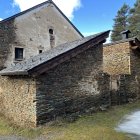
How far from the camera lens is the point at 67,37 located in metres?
24.6

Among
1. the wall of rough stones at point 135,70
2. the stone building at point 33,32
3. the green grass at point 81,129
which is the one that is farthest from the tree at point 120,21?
the green grass at point 81,129

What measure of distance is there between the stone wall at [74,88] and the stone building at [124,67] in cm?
190

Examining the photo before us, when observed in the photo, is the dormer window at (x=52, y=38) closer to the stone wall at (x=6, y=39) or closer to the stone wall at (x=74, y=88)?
the stone wall at (x=6, y=39)

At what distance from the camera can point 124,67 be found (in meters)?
18.5

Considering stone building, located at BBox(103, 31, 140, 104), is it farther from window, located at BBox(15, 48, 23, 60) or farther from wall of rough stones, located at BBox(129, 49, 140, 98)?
window, located at BBox(15, 48, 23, 60)

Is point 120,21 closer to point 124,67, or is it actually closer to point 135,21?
point 135,21

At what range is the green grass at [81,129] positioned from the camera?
32.3ft

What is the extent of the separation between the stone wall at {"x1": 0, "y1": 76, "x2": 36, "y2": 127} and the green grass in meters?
0.42

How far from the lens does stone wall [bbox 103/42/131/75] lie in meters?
18.3

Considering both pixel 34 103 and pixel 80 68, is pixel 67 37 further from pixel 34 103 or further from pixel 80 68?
pixel 34 103

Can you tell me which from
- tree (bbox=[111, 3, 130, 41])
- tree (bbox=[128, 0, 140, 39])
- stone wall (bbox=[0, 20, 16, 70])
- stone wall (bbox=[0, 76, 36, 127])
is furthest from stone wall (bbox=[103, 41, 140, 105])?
tree (bbox=[111, 3, 130, 41])

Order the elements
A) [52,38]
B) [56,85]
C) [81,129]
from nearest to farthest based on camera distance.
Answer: [81,129], [56,85], [52,38]

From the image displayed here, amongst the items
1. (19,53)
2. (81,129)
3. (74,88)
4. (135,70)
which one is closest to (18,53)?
(19,53)

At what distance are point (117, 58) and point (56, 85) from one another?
8.26 metres
